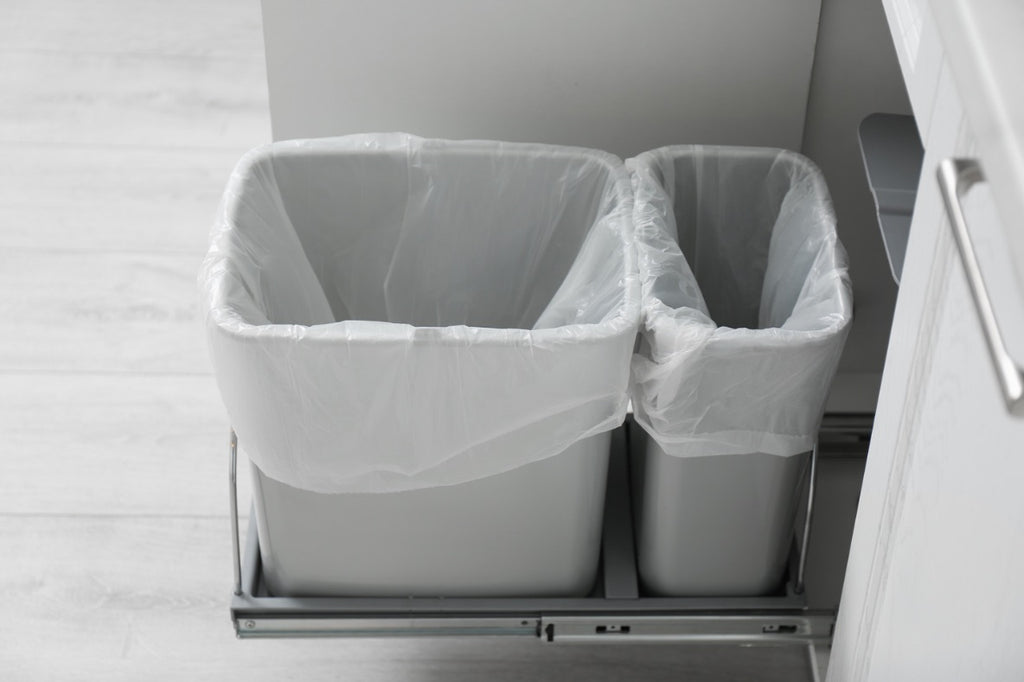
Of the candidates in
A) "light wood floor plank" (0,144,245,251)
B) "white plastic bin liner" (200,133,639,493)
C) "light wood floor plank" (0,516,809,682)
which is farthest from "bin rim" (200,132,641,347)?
"light wood floor plank" (0,144,245,251)

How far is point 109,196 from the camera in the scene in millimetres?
1546

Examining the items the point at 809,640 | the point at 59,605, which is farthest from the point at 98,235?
the point at 809,640

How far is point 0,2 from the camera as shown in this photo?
196 centimetres

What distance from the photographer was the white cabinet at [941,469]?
514 millimetres

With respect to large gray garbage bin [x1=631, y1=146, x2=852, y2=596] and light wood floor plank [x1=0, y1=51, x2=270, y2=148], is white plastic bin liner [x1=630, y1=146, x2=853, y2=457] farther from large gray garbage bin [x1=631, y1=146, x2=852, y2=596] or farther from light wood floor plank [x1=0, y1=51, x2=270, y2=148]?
light wood floor plank [x1=0, y1=51, x2=270, y2=148]

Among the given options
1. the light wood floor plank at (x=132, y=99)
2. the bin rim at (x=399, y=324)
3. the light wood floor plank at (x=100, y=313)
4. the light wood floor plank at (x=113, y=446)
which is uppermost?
the bin rim at (x=399, y=324)

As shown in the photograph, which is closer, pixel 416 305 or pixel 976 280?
pixel 976 280

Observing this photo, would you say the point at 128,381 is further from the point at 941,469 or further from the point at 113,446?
the point at 941,469

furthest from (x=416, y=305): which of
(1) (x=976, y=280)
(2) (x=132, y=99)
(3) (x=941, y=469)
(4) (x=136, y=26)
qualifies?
(4) (x=136, y=26)

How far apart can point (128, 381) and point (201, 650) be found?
0.37 meters

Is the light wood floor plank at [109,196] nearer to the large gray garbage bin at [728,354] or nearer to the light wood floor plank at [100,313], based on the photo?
the light wood floor plank at [100,313]

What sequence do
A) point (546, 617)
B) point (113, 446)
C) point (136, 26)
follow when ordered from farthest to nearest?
point (136, 26)
point (113, 446)
point (546, 617)

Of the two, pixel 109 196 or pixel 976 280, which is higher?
pixel 976 280

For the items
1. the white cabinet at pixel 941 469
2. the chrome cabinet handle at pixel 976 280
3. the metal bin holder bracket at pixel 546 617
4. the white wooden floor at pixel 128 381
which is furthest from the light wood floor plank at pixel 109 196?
the chrome cabinet handle at pixel 976 280
